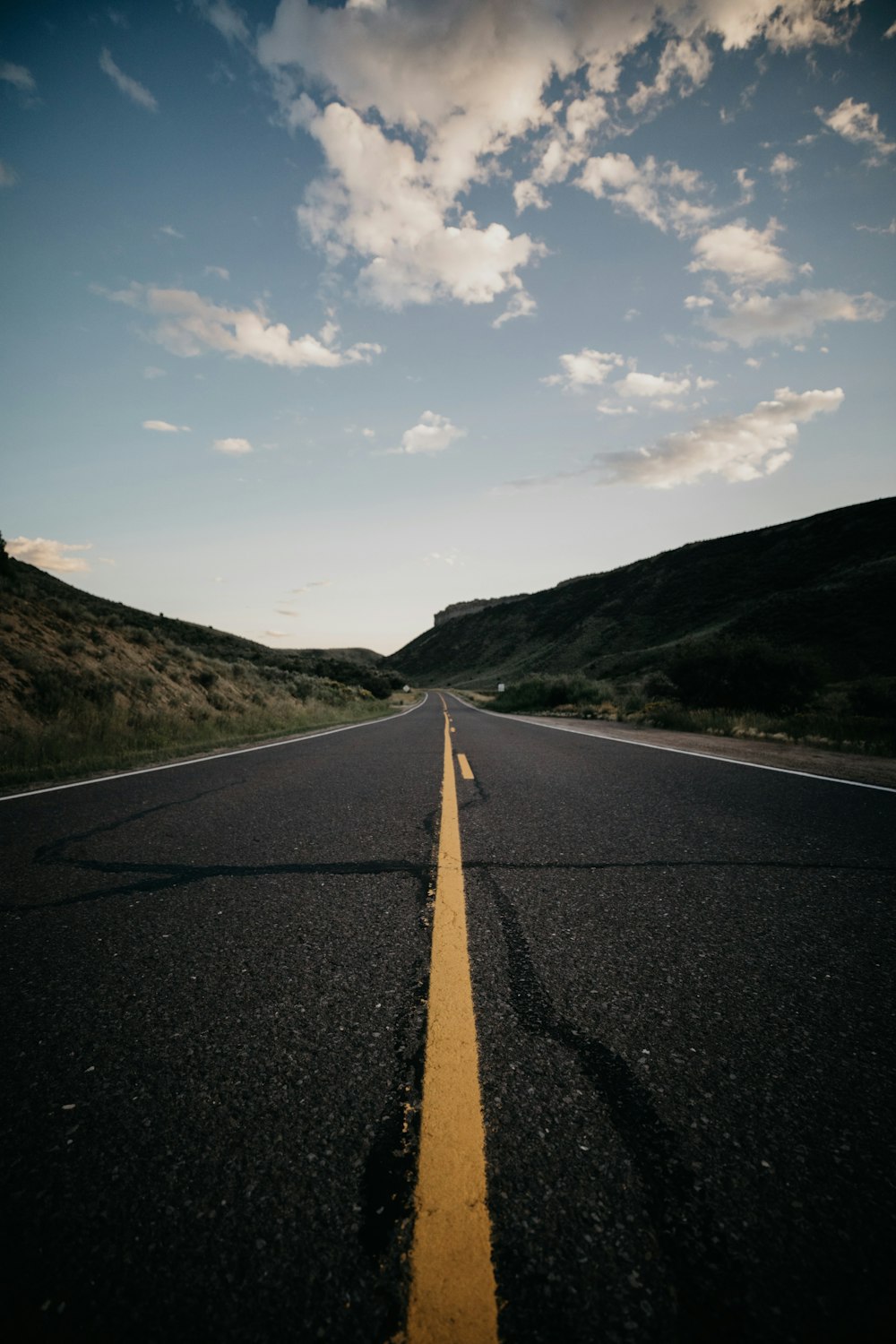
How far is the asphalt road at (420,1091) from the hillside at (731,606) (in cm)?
1854

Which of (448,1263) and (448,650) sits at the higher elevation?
(448,650)

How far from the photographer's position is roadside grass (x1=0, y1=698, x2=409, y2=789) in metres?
7.60

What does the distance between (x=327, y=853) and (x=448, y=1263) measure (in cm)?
263

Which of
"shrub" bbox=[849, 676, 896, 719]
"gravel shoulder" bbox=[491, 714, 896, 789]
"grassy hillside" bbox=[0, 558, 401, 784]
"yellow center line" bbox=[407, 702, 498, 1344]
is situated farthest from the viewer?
"shrub" bbox=[849, 676, 896, 719]

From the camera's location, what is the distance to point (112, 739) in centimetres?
967

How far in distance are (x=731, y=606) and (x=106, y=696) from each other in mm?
57926

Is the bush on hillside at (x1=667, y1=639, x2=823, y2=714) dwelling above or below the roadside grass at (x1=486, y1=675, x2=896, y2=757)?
above

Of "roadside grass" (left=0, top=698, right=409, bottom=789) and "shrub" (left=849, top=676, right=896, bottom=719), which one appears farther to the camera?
"shrub" (left=849, top=676, right=896, bottom=719)

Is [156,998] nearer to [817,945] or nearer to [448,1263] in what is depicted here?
[448,1263]

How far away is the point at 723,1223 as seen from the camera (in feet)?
3.73

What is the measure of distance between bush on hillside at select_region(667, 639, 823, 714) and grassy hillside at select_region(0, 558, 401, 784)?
41.9 ft

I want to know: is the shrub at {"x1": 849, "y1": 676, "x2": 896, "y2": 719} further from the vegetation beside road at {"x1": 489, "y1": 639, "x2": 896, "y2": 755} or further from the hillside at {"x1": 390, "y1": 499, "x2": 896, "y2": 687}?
the hillside at {"x1": 390, "y1": 499, "x2": 896, "y2": 687}

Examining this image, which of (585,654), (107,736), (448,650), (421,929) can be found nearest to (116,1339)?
(421,929)

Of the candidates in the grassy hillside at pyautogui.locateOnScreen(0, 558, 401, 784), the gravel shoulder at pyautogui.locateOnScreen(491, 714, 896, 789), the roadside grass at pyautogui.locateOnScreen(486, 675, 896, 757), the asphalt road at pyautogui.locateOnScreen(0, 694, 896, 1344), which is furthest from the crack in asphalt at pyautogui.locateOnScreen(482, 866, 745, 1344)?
the roadside grass at pyautogui.locateOnScreen(486, 675, 896, 757)
